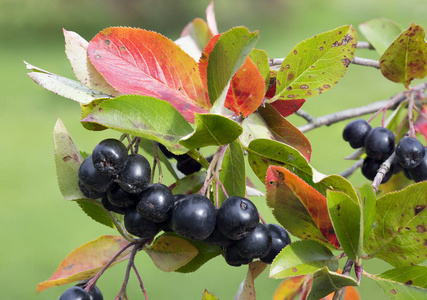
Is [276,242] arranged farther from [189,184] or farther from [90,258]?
[90,258]

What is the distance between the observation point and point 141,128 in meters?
0.48

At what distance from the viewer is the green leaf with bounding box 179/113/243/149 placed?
463 millimetres

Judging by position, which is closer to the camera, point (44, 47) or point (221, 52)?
point (221, 52)

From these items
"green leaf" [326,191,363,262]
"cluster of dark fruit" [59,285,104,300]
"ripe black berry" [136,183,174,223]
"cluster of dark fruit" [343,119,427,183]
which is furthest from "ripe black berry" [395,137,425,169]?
"cluster of dark fruit" [59,285,104,300]

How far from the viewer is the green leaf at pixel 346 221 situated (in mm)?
473

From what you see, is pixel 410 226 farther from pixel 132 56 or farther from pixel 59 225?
pixel 59 225

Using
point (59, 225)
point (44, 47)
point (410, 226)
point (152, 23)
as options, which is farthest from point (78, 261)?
point (152, 23)

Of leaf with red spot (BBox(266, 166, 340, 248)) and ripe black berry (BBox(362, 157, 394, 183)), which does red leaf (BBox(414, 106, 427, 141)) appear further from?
leaf with red spot (BBox(266, 166, 340, 248))

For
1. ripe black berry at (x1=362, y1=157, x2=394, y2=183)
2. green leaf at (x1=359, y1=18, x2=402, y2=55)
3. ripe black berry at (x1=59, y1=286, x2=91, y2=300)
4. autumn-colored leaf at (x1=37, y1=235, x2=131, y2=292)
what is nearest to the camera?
ripe black berry at (x1=59, y1=286, x2=91, y2=300)

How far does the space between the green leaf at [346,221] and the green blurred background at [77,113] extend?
193cm

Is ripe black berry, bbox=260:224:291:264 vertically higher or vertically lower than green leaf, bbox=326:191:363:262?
lower

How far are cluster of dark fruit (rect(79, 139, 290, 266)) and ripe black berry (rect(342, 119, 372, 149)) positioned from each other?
0.33m

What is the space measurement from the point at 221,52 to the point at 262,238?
0.20 m

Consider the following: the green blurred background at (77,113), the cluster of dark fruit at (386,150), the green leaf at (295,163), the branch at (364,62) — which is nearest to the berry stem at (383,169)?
the cluster of dark fruit at (386,150)
